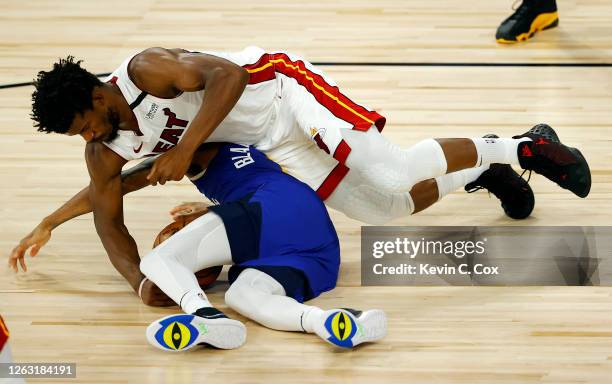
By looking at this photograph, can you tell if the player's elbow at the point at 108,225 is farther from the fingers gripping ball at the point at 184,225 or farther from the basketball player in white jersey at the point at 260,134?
the fingers gripping ball at the point at 184,225

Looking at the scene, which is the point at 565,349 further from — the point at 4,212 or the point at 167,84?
the point at 4,212

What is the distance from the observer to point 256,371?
3211mm

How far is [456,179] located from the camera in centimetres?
412

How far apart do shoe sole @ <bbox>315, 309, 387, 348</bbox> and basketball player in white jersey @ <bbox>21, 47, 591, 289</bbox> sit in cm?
61

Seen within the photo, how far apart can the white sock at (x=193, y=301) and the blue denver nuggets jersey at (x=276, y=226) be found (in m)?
0.24

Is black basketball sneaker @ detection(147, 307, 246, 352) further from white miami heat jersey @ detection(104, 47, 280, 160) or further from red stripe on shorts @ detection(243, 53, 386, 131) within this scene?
red stripe on shorts @ detection(243, 53, 386, 131)

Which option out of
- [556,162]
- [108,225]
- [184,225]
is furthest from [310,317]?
[556,162]

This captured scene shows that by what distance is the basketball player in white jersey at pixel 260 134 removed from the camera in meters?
3.45

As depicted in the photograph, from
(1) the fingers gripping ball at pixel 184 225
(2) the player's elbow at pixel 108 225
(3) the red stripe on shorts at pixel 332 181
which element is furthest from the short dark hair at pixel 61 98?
(3) the red stripe on shorts at pixel 332 181

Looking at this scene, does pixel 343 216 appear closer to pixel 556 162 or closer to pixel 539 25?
pixel 556 162

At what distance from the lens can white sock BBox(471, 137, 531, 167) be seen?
3.90 meters

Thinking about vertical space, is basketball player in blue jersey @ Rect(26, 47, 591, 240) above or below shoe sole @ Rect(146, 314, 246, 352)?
above

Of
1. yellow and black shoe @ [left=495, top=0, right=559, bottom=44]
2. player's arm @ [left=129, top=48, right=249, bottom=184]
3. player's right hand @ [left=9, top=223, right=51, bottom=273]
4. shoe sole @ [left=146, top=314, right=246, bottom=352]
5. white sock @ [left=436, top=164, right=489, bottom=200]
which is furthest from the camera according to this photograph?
yellow and black shoe @ [left=495, top=0, right=559, bottom=44]

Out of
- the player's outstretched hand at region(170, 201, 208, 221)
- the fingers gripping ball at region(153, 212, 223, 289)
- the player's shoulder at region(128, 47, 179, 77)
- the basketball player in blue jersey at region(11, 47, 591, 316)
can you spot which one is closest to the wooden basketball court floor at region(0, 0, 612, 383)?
the fingers gripping ball at region(153, 212, 223, 289)
